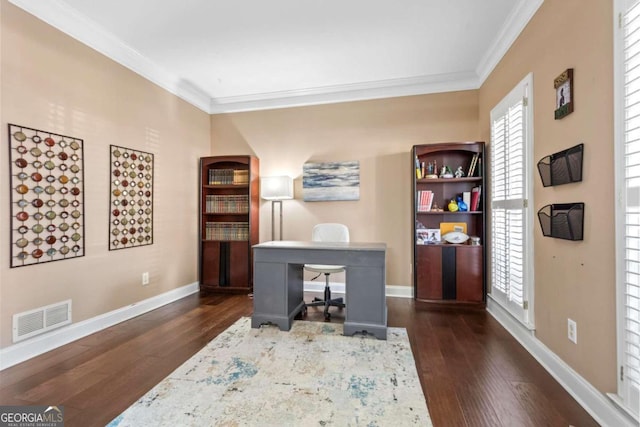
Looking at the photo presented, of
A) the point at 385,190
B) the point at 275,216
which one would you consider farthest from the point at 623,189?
the point at 275,216

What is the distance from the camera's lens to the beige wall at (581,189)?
148cm

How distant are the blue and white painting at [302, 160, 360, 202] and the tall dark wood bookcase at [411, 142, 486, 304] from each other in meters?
0.80

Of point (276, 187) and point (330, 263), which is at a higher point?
point (276, 187)

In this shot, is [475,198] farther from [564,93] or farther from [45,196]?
[45,196]

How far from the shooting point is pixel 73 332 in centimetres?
249

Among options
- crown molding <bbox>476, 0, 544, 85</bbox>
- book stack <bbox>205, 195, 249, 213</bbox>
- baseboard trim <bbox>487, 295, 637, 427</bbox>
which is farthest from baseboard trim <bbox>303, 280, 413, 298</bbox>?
crown molding <bbox>476, 0, 544, 85</bbox>

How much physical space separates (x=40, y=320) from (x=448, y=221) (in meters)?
4.24

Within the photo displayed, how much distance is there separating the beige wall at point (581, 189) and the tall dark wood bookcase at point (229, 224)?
329cm

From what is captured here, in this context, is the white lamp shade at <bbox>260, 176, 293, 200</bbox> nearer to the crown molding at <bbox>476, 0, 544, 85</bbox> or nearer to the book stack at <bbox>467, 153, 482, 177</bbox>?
the book stack at <bbox>467, 153, 482, 177</bbox>

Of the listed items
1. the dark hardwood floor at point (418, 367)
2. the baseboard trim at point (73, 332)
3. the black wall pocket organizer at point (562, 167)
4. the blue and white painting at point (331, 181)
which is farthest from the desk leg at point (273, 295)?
the black wall pocket organizer at point (562, 167)

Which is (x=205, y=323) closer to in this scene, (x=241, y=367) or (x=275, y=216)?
(x=241, y=367)

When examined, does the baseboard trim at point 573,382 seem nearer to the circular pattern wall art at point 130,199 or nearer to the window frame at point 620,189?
the window frame at point 620,189

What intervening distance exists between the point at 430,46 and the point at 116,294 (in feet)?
13.8

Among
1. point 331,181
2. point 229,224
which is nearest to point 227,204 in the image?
point 229,224
